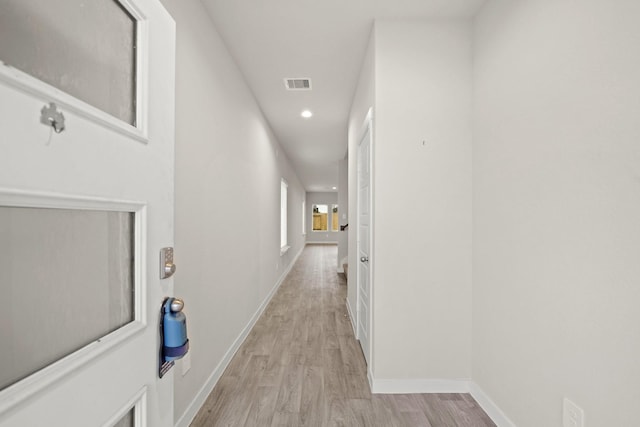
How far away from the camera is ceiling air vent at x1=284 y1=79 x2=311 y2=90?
10.1 ft

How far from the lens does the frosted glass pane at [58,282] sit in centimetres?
51

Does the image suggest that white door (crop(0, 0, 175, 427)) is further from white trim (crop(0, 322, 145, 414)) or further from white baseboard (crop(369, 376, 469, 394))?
white baseboard (crop(369, 376, 469, 394))

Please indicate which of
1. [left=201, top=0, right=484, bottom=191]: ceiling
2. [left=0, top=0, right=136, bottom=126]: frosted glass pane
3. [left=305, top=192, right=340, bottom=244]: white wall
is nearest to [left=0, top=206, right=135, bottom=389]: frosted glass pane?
[left=0, top=0, right=136, bottom=126]: frosted glass pane

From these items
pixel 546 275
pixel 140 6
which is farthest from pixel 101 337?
pixel 546 275

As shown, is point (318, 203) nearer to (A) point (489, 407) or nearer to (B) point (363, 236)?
(B) point (363, 236)

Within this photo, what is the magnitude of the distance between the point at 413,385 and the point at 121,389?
6.34 ft

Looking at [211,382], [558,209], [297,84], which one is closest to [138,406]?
[211,382]

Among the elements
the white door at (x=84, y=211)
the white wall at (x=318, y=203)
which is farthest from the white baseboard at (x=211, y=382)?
the white wall at (x=318, y=203)

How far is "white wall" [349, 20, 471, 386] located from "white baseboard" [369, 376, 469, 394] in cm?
3

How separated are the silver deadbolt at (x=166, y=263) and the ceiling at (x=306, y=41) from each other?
6.14 ft

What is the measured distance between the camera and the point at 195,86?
6.06 feet

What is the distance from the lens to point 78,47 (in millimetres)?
675

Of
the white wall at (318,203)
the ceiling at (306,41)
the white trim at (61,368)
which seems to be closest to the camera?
the white trim at (61,368)

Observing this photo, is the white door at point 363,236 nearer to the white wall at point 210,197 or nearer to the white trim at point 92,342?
the white wall at point 210,197
